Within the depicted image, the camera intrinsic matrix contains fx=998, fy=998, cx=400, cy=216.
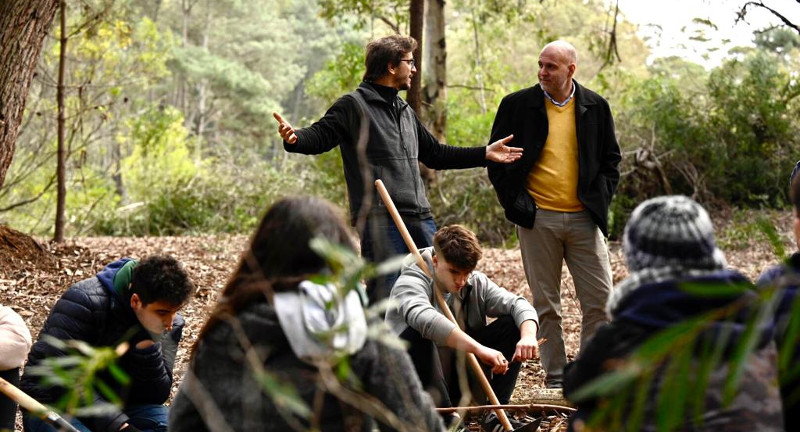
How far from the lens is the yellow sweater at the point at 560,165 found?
529 cm

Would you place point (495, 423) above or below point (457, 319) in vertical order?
below

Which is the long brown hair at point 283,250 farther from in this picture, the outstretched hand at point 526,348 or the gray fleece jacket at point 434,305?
the outstretched hand at point 526,348

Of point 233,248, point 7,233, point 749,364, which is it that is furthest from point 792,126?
point 749,364

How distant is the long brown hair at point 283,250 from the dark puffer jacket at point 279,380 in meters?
0.04

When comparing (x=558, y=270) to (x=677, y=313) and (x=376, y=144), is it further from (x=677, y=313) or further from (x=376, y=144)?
(x=677, y=313)

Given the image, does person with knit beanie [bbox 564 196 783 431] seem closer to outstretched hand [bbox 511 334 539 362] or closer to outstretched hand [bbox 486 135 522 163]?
outstretched hand [bbox 511 334 539 362]

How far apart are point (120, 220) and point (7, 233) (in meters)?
6.42

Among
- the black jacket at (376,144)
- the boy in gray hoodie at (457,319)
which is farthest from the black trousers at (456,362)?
the black jacket at (376,144)

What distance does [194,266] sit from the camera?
8.77m

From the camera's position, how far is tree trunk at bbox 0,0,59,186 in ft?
20.3

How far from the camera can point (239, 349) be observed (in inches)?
97.6

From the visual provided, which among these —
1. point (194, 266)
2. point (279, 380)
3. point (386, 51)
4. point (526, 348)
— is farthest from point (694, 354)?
point (194, 266)

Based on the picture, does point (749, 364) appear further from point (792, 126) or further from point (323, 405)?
point (792, 126)

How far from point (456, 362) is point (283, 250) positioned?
2.23 metres
